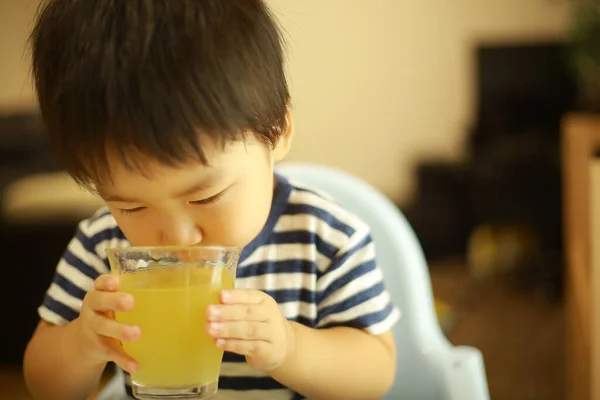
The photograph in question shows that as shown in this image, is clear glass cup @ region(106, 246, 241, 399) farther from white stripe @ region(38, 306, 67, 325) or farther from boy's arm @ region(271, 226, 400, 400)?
white stripe @ region(38, 306, 67, 325)

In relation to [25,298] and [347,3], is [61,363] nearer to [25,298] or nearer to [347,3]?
[25,298]

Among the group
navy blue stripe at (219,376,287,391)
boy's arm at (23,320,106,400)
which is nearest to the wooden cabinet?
navy blue stripe at (219,376,287,391)

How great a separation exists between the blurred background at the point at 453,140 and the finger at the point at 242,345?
1.69 meters

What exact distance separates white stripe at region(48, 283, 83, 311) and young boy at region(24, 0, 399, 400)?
5 cm

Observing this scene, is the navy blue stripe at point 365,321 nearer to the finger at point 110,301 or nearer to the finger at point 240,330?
the finger at point 240,330

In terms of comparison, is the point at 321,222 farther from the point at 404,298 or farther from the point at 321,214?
the point at 404,298

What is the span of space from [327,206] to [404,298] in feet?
0.82

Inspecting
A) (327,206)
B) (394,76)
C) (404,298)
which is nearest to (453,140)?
(394,76)

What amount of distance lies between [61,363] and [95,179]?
9.8 inches

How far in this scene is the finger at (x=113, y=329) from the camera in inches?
24.5

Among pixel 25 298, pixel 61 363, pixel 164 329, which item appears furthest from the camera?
pixel 25 298

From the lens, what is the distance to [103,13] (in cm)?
65

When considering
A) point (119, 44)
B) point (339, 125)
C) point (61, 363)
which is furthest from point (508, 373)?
point (339, 125)

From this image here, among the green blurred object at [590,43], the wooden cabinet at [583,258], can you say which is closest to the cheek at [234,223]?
the wooden cabinet at [583,258]
